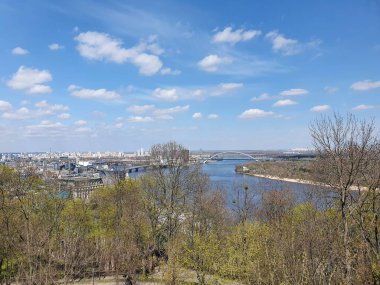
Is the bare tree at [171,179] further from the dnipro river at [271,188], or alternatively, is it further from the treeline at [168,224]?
the dnipro river at [271,188]

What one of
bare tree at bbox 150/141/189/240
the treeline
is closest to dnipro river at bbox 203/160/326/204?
the treeline

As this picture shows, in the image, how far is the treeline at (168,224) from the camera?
14180 millimetres

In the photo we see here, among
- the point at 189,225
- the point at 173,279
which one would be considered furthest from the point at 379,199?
the point at 189,225

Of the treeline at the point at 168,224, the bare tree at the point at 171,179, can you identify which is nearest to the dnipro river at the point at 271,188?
the treeline at the point at 168,224

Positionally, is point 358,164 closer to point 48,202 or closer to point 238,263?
point 238,263

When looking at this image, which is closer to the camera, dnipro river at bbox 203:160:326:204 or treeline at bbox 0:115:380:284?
treeline at bbox 0:115:380:284

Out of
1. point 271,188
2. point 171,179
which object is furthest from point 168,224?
point 271,188

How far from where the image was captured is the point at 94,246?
85.4 ft

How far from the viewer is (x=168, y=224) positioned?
2577cm

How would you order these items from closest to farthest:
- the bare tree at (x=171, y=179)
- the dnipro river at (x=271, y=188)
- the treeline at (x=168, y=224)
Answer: the treeline at (x=168, y=224), the dnipro river at (x=271, y=188), the bare tree at (x=171, y=179)

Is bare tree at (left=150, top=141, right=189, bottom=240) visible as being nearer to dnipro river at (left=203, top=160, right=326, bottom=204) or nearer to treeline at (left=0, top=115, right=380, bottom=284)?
treeline at (left=0, top=115, right=380, bottom=284)

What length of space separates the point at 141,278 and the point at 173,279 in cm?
735

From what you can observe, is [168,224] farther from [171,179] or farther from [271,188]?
[271,188]

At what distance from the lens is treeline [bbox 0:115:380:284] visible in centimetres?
1418
